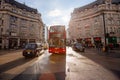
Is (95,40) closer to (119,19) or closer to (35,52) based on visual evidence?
(119,19)

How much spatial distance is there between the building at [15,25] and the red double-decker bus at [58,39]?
27.9 m

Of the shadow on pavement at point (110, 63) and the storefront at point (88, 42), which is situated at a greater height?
the storefront at point (88, 42)

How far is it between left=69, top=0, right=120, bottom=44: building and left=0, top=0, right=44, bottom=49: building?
23.5m

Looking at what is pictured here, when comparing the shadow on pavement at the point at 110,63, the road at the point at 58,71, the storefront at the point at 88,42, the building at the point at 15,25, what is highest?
the building at the point at 15,25

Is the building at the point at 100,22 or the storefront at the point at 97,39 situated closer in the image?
the building at the point at 100,22

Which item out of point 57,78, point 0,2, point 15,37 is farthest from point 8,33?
point 57,78

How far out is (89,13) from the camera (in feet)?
169

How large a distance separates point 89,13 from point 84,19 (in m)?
3.91

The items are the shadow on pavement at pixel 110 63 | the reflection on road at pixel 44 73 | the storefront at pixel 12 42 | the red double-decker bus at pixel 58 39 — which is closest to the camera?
the reflection on road at pixel 44 73

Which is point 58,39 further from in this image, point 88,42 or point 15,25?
point 88,42

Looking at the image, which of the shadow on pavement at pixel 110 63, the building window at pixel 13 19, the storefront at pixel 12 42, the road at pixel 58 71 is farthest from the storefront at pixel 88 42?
the road at pixel 58 71

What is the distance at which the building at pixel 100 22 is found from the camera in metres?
44.0

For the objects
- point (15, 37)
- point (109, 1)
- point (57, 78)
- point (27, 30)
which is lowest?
point (57, 78)

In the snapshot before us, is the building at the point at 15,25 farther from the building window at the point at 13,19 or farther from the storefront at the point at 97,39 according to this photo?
the storefront at the point at 97,39
